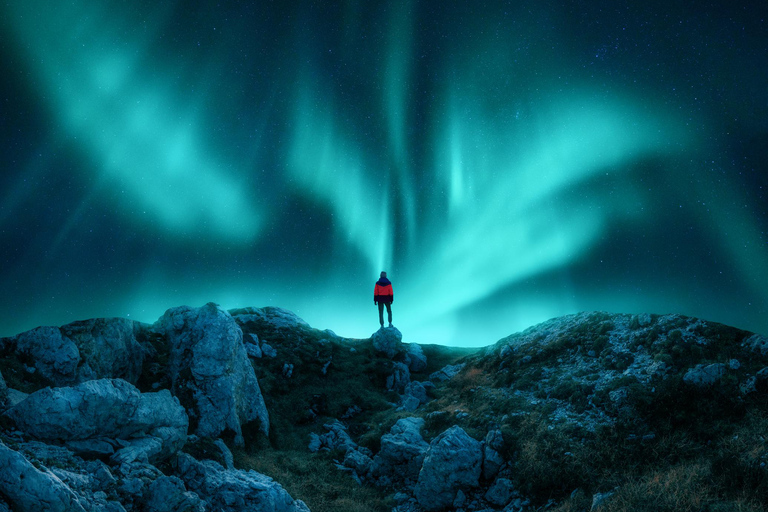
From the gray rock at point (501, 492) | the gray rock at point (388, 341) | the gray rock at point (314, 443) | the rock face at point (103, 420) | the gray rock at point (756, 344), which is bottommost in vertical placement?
the gray rock at point (501, 492)

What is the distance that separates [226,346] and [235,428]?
507cm

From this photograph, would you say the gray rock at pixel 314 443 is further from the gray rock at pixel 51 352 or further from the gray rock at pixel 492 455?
the gray rock at pixel 51 352

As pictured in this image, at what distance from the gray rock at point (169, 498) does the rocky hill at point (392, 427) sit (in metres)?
0.04

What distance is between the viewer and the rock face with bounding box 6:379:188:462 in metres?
12.1

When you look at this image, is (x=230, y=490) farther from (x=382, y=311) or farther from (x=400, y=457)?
(x=382, y=311)

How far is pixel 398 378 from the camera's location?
36531mm

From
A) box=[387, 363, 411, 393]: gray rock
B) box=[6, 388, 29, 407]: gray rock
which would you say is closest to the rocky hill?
box=[6, 388, 29, 407]: gray rock

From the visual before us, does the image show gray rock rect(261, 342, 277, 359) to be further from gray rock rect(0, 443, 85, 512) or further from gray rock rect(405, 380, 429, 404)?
gray rock rect(0, 443, 85, 512)

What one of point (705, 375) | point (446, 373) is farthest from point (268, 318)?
point (705, 375)

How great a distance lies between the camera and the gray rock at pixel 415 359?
40.6 metres

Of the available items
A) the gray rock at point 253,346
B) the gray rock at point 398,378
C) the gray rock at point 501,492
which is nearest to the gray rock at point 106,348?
the gray rock at point 253,346

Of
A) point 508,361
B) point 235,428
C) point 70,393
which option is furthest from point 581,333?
point 70,393

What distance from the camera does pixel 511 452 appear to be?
18.1 m

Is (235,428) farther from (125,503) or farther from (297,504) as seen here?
(125,503)
